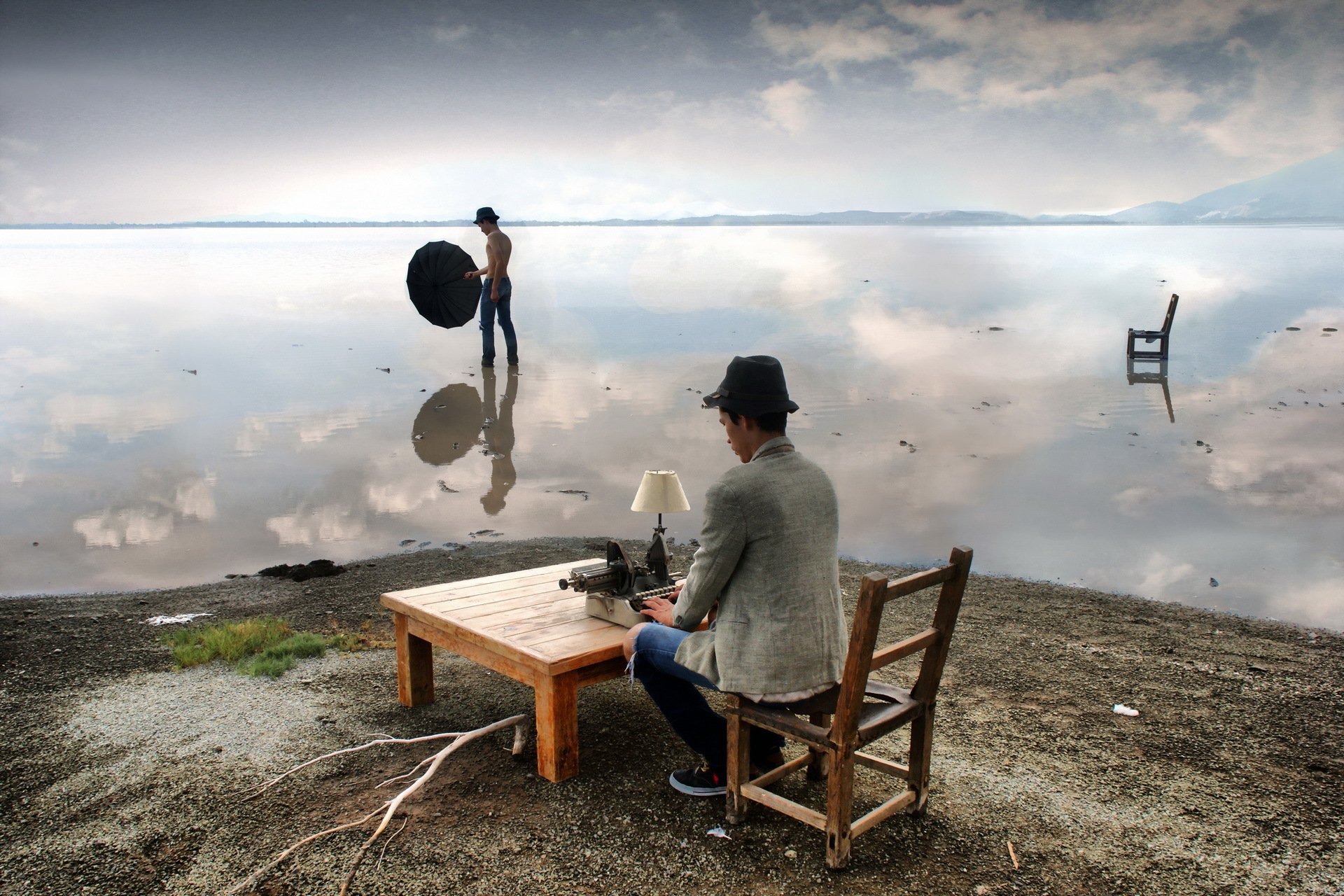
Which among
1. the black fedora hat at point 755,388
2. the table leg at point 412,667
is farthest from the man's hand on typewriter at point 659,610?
the table leg at point 412,667

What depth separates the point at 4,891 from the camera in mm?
3074

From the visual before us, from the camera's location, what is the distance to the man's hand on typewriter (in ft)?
12.0

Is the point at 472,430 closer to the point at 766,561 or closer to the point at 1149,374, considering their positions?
the point at 766,561

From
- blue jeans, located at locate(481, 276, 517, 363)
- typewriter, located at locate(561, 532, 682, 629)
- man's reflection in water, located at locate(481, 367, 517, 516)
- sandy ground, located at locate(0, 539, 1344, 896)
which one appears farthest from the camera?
blue jeans, located at locate(481, 276, 517, 363)

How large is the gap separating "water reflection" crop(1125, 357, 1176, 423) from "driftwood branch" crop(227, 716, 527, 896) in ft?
42.9

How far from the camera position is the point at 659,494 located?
3980mm

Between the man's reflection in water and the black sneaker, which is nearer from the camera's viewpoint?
the black sneaker

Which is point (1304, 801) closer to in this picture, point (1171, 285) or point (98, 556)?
point (98, 556)

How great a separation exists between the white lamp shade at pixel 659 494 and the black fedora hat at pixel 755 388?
2.71 feet

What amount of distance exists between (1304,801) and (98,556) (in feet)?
24.6

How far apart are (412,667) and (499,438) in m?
6.97

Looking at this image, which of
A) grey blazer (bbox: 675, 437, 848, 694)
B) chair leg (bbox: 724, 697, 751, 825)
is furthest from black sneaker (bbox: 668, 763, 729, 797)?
grey blazer (bbox: 675, 437, 848, 694)

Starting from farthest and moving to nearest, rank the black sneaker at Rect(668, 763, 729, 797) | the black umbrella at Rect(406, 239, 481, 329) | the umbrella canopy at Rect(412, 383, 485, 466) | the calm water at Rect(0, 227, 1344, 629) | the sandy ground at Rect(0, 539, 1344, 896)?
1. the black umbrella at Rect(406, 239, 481, 329)
2. the umbrella canopy at Rect(412, 383, 485, 466)
3. the calm water at Rect(0, 227, 1344, 629)
4. the black sneaker at Rect(668, 763, 729, 797)
5. the sandy ground at Rect(0, 539, 1344, 896)

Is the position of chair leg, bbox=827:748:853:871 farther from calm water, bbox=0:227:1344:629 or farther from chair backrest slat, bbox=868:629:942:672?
calm water, bbox=0:227:1344:629
